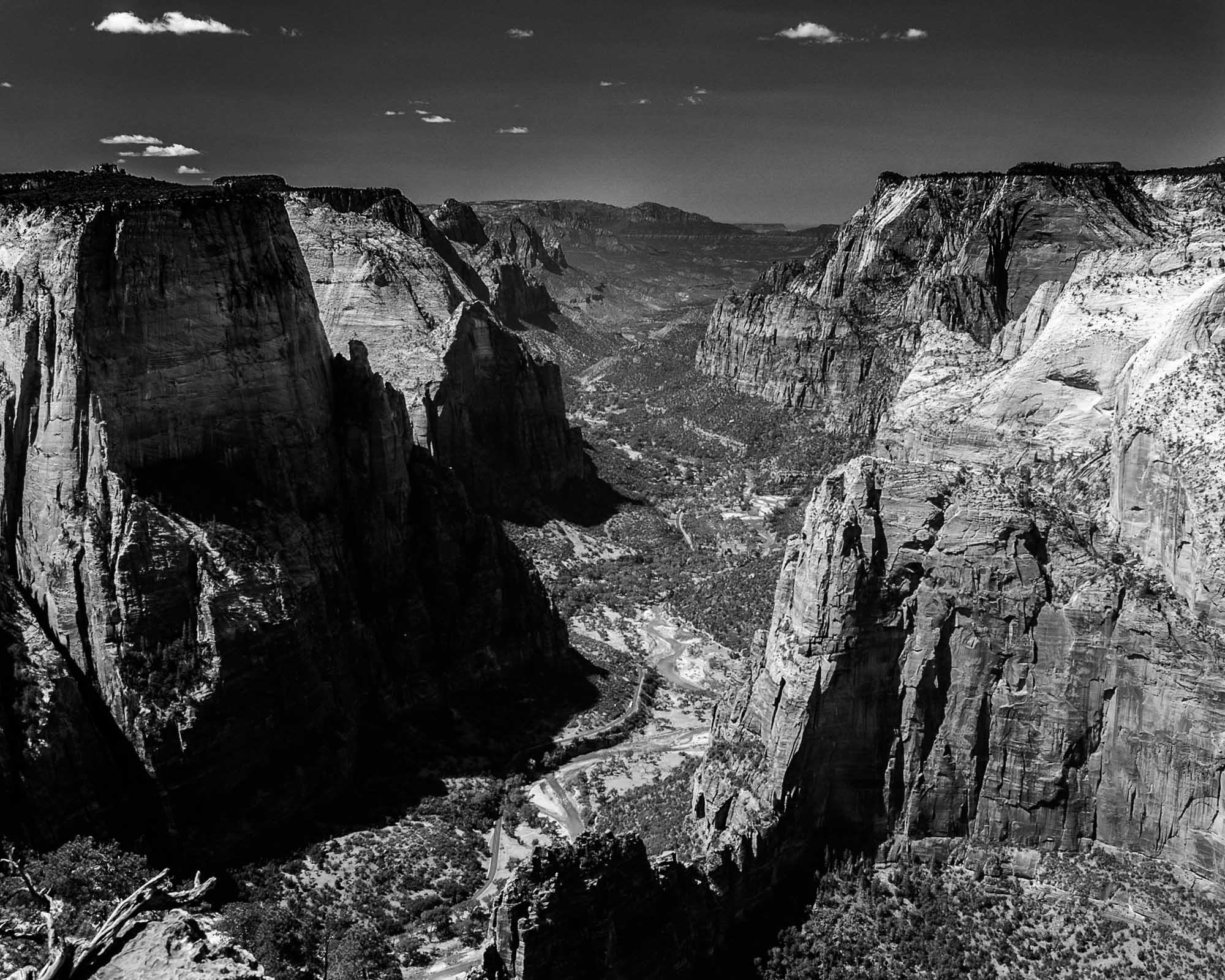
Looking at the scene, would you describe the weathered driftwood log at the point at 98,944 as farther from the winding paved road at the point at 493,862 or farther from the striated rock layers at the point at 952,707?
the winding paved road at the point at 493,862

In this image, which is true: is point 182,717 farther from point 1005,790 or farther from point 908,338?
point 908,338

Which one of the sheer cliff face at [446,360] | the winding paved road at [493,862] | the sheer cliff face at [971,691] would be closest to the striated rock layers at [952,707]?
the sheer cliff face at [971,691]

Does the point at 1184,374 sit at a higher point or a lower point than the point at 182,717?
higher

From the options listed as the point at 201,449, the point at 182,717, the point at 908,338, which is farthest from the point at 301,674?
the point at 908,338

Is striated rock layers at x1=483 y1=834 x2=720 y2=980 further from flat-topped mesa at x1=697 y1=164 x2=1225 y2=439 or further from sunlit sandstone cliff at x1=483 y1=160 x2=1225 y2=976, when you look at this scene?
flat-topped mesa at x1=697 y1=164 x2=1225 y2=439

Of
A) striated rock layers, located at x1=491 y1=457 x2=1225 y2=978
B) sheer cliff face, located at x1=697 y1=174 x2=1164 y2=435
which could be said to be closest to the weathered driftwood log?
striated rock layers, located at x1=491 y1=457 x2=1225 y2=978
